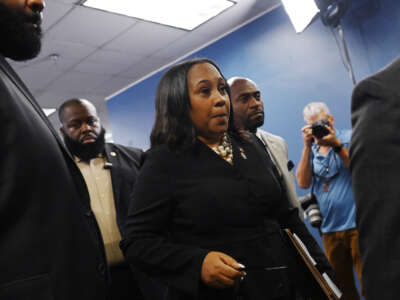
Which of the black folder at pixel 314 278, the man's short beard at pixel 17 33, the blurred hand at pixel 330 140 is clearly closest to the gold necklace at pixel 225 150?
the black folder at pixel 314 278

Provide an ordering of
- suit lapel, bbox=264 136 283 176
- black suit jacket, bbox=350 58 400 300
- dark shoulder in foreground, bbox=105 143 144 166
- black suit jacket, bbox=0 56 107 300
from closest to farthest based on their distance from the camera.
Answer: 1. black suit jacket, bbox=350 58 400 300
2. black suit jacket, bbox=0 56 107 300
3. suit lapel, bbox=264 136 283 176
4. dark shoulder in foreground, bbox=105 143 144 166

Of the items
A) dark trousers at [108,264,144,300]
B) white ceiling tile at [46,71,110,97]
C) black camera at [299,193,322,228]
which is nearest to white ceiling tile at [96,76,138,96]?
white ceiling tile at [46,71,110,97]

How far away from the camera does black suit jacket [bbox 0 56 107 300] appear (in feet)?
2.45

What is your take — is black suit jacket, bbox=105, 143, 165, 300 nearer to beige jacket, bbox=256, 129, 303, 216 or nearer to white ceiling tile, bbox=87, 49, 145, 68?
beige jacket, bbox=256, 129, 303, 216

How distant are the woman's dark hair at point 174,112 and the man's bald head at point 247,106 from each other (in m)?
0.92

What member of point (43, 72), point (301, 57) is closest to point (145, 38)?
point (43, 72)

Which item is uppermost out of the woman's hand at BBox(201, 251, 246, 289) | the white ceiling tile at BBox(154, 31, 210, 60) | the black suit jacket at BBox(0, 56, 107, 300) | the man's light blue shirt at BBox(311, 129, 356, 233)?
the white ceiling tile at BBox(154, 31, 210, 60)

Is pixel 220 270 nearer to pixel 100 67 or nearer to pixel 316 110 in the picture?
pixel 316 110

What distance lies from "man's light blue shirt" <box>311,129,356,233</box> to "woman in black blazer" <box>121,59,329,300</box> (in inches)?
57.7

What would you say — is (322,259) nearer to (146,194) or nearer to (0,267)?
(146,194)

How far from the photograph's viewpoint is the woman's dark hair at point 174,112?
1.26 m

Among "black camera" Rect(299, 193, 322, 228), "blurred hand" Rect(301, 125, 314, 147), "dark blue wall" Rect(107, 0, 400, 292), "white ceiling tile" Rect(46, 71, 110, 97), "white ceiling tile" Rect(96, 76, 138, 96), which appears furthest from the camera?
"white ceiling tile" Rect(96, 76, 138, 96)

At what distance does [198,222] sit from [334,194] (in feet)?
6.33

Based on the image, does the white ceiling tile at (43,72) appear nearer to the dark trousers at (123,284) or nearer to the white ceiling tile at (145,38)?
the white ceiling tile at (145,38)
